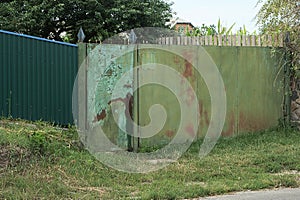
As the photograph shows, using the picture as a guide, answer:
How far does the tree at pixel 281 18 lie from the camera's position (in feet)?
28.7

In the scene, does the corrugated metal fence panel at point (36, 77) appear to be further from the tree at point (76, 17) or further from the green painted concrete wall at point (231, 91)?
the tree at point (76, 17)

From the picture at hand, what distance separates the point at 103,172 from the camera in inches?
255

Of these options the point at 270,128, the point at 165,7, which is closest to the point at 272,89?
the point at 270,128

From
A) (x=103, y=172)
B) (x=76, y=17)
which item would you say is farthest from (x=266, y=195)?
(x=76, y=17)

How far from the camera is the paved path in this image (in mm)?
5609

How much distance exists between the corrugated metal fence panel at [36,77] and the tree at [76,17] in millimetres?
9825

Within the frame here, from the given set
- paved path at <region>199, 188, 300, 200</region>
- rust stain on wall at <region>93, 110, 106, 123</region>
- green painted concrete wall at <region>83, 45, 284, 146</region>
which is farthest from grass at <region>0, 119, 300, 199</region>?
green painted concrete wall at <region>83, 45, 284, 146</region>

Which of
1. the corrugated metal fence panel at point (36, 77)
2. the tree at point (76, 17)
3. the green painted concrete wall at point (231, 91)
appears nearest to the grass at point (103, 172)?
the corrugated metal fence panel at point (36, 77)

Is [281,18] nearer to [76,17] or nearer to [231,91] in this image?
[231,91]

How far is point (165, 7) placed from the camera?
22.2 m

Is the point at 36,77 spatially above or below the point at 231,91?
above

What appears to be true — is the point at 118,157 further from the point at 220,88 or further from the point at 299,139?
the point at 299,139

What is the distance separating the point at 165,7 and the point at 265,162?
1595 cm

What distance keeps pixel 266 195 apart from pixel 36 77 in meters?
4.88
